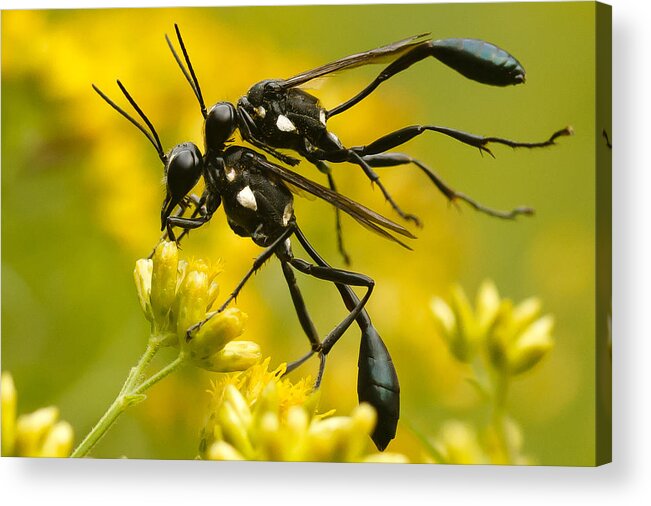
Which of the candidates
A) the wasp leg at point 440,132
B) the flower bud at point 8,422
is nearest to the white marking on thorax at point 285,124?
the wasp leg at point 440,132

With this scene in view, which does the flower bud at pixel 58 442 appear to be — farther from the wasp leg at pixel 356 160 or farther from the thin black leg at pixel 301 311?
the wasp leg at pixel 356 160

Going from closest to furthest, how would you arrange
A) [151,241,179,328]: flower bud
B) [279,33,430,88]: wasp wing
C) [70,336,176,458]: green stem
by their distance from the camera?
[70,336,176,458]: green stem
[151,241,179,328]: flower bud
[279,33,430,88]: wasp wing

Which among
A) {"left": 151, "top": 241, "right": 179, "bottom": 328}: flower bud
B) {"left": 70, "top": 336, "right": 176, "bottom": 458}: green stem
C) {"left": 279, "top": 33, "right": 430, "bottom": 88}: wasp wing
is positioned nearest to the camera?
{"left": 70, "top": 336, "right": 176, "bottom": 458}: green stem

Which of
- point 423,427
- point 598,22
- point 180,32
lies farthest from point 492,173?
point 180,32

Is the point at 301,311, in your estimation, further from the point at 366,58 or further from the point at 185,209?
the point at 366,58

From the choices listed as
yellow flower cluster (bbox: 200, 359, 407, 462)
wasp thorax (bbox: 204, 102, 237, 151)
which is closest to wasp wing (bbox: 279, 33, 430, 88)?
wasp thorax (bbox: 204, 102, 237, 151)

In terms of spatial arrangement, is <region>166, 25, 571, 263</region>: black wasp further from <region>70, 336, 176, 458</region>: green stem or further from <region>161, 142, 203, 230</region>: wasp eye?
<region>70, 336, 176, 458</region>: green stem

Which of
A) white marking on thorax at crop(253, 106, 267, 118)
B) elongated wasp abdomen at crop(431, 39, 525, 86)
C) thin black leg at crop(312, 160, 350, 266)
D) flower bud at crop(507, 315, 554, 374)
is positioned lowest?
flower bud at crop(507, 315, 554, 374)
